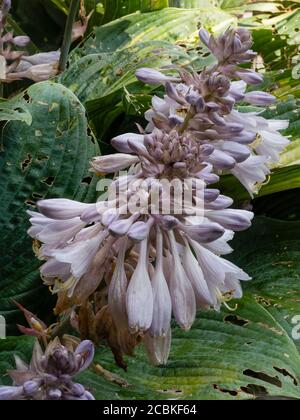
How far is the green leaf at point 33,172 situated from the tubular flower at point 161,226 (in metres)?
0.27

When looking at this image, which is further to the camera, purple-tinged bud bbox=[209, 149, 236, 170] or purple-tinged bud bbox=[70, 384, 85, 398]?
purple-tinged bud bbox=[209, 149, 236, 170]

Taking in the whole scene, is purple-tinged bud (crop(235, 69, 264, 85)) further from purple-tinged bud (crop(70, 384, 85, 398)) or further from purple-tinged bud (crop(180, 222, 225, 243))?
purple-tinged bud (crop(70, 384, 85, 398))

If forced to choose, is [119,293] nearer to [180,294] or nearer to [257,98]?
[180,294]

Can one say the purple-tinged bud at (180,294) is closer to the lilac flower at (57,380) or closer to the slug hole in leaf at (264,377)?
the lilac flower at (57,380)

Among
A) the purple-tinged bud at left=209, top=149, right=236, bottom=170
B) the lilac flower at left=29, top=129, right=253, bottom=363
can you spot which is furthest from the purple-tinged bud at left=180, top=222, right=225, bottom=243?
the purple-tinged bud at left=209, top=149, right=236, bottom=170

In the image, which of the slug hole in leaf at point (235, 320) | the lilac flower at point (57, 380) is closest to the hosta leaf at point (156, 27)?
the slug hole in leaf at point (235, 320)

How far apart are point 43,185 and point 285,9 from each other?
103 centimetres

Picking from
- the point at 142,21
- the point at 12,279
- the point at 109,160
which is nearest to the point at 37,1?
the point at 142,21

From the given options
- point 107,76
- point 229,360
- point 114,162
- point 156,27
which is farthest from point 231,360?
point 156,27

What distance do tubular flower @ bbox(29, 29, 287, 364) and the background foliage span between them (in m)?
0.14

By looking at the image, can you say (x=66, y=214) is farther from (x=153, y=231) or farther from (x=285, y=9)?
(x=285, y=9)

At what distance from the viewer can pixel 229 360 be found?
0.96m

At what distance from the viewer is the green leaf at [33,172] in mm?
1126

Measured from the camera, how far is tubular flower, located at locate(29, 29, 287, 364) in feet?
2.52
